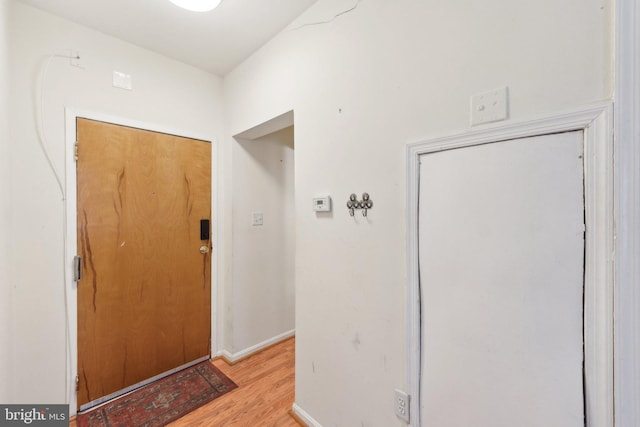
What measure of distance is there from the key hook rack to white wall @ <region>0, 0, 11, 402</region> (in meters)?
1.74

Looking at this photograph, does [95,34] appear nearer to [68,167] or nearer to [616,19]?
[68,167]

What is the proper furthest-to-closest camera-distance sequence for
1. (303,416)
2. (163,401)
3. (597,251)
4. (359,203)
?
1. (163,401)
2. (303,416)
3. (359,203)
4. (597,251)

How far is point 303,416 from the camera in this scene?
1.61 metres

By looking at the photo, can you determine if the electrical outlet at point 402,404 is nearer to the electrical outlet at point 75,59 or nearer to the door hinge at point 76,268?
the door hinge at point 76,268

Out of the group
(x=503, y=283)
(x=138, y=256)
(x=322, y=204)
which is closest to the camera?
(x=503, y=283)

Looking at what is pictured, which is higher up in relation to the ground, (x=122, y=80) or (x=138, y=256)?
(x=122, y=80)

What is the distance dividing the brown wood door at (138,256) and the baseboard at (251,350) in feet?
0.62

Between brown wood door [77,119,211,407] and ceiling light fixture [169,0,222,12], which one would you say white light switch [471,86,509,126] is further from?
brown wood door [77,119,211,407]

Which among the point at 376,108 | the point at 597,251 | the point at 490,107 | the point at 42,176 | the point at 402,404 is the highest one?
the point at 376,108

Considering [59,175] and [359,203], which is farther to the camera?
[59,175]

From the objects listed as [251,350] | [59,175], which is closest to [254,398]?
[251,350]

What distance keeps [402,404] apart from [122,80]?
2.64 m

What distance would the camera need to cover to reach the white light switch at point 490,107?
0.90 metres

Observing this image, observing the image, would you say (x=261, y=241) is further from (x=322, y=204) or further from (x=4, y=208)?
(x=4, y=208)
